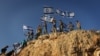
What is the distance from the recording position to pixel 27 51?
152 ft

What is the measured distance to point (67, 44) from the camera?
142 ft

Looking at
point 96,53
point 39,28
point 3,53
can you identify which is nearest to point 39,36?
point 39,28

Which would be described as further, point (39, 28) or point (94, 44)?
point (39, 28)

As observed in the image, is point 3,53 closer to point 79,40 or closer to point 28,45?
point 28,45

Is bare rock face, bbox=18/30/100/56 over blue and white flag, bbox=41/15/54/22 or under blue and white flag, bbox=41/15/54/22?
under

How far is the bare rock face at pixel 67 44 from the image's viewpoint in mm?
42406

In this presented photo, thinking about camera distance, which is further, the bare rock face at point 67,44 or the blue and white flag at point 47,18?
the blue and white flag at point 47,18

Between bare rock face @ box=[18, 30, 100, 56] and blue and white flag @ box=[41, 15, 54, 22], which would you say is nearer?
bare rock face @ box=[18, 30, 100, 56]

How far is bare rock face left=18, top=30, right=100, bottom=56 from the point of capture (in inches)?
1670

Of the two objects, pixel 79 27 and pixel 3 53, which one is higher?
pixel 79 27

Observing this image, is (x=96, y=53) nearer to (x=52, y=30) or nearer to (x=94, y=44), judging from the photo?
(x=94, y=44)

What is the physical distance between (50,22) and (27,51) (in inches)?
183

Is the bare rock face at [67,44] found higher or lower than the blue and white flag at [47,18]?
lower

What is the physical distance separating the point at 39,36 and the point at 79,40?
5633 mm
